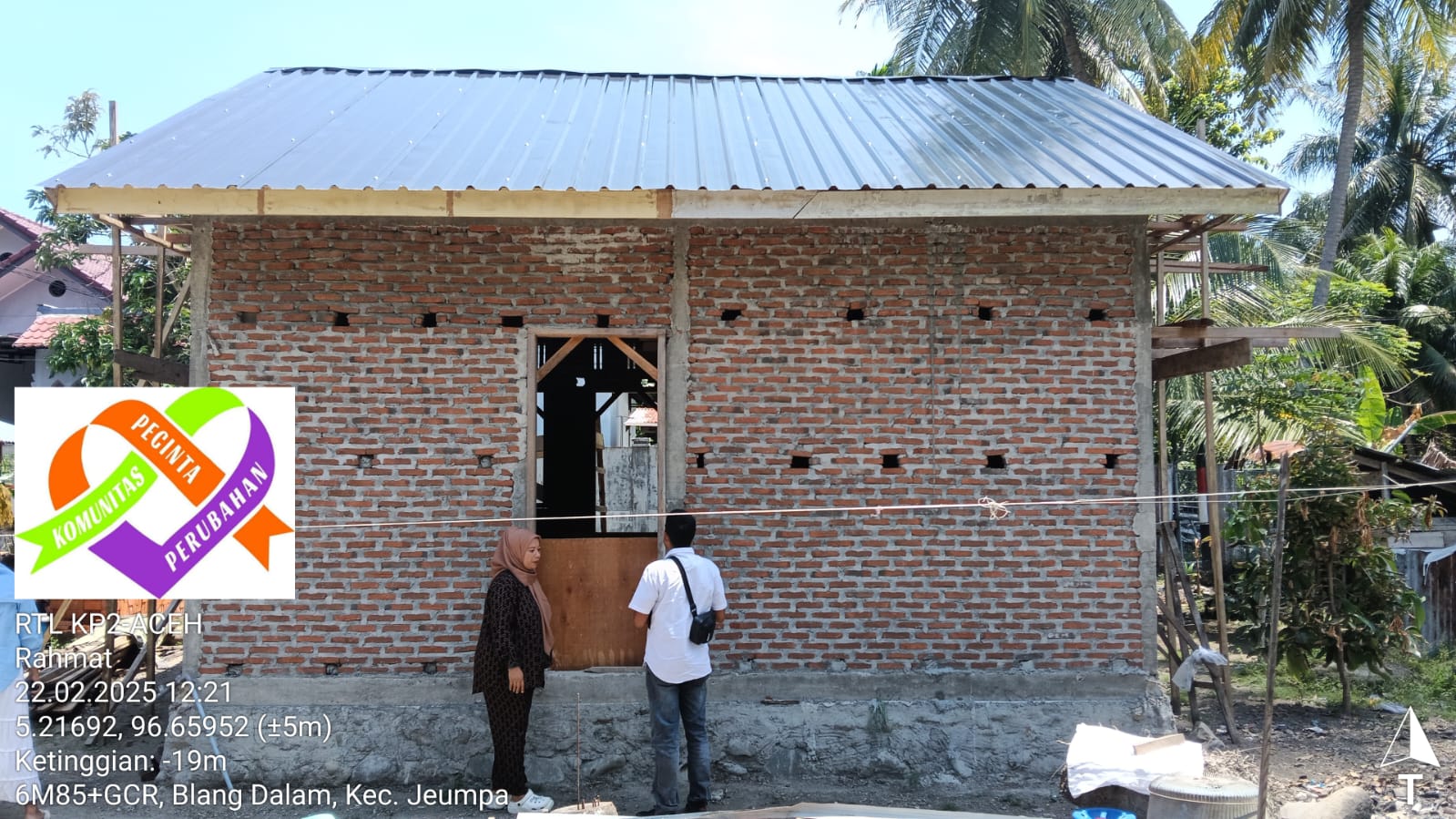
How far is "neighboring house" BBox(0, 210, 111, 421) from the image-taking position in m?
21.7

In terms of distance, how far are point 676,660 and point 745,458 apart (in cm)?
151

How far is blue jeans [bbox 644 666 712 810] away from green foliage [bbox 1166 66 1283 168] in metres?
17.2

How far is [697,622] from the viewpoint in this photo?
619 cm

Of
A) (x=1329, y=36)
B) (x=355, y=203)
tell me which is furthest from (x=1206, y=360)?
(x=1329, y=36)

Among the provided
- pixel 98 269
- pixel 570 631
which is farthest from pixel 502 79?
pixel 98 269

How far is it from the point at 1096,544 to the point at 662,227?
3566mm

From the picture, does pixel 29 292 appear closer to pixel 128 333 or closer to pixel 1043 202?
pixel 128 333

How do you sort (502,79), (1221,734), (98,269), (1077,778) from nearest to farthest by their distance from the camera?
(1077,778)
(1221,734)
(502,79)
(98,269)

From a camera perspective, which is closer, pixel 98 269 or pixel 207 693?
pixel 207 693

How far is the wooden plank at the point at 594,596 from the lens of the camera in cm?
716

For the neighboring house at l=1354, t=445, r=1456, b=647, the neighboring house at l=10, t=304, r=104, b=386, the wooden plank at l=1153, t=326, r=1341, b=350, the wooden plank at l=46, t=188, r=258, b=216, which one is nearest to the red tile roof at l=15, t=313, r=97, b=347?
the neighboring house at l=10, t=304, r=104, b=386

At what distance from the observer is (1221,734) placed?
791 centimetres

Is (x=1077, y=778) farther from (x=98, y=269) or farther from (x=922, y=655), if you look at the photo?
(x=98, y=269)
